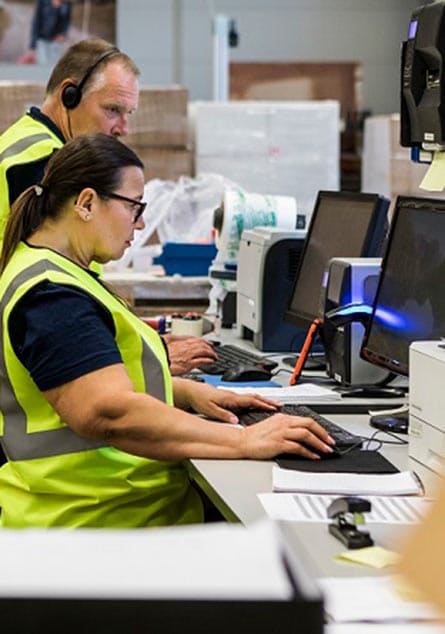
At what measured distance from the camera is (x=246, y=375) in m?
3.08

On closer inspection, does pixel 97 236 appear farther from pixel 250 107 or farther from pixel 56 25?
pixel 56 25

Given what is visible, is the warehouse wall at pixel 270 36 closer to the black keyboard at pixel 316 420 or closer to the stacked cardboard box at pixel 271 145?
the stacked cardboard box at pixel 271 145

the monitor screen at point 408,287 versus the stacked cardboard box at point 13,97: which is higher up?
the stacked cardboard box at point 13,97

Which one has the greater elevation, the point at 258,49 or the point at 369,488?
the point at 258,49

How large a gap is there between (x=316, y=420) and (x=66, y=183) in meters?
0.68

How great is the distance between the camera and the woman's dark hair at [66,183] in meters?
2.34

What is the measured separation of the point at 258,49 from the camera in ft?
32.7

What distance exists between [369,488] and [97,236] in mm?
765

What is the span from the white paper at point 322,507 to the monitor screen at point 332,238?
131cm

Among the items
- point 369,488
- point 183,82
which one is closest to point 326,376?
point 369,488

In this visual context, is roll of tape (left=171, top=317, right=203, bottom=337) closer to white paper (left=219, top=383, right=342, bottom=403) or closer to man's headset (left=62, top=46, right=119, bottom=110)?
man's headset (left=62, top=46, right=119, bottom=110)

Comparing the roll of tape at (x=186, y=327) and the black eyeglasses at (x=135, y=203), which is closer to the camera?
the black eyeglasses at (x=135, y=203)

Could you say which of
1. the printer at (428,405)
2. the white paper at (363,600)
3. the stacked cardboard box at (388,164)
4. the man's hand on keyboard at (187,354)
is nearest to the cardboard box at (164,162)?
the stacked cardboard box at (388,164)

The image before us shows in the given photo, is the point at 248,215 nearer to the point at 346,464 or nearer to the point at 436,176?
the point at 436,176
